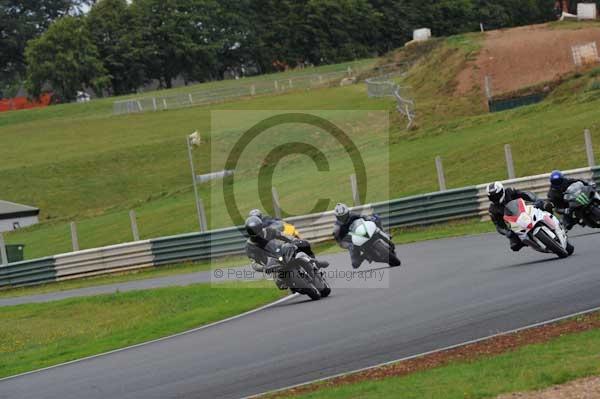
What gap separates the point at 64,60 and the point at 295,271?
8874 cm

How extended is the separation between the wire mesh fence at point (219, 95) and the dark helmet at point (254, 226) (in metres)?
62.9

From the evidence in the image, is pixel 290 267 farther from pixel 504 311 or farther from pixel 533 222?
pixel 504 311

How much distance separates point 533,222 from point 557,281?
2.39 meters

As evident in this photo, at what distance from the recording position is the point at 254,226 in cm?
1792

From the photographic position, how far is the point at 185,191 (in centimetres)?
4684

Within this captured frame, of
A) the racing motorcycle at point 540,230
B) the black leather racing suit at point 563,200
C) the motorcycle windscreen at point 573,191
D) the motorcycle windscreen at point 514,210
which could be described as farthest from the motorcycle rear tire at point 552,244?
the black leather racing suit at point 563,200

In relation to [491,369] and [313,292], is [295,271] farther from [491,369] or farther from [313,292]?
[491,369]

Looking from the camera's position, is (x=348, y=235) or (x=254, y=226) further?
(x=348, y=235)

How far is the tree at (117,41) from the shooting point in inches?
4323

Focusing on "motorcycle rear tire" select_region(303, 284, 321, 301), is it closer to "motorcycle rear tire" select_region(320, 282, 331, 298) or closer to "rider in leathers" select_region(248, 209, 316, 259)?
"motorcycle rear tire" select_region(320, 282, 331, 298)

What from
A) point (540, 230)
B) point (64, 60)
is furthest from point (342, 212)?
point (64, 60)

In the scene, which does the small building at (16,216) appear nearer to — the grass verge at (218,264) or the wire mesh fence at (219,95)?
the grass verge at (218,264)

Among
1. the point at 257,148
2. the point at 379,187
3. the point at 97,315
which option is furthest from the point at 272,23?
the point at 97,315

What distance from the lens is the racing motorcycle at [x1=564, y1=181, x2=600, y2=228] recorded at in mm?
18672
